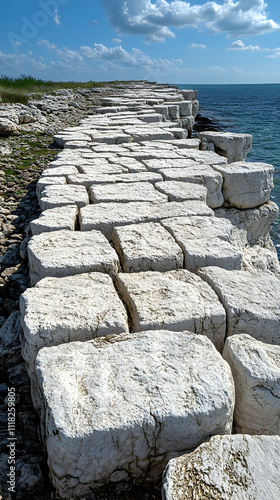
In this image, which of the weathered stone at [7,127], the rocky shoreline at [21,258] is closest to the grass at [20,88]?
the rocky shoreline at [21,258]

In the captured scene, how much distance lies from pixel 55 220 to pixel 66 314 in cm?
111

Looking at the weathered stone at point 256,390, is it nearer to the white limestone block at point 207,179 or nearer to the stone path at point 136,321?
the stone path at point 136,321

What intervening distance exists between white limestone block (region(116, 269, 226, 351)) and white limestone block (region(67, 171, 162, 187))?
1614 millimetres

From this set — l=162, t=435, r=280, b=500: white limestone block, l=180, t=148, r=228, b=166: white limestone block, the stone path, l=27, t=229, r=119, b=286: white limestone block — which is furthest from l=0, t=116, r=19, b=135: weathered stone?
l=162, t=435, r=280, b=500: white limestone block

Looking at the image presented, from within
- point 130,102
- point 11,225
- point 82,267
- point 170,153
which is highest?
point 130,102

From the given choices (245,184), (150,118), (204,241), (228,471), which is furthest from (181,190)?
(150,118)

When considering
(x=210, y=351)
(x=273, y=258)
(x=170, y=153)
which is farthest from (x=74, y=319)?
(x=170, y=153)

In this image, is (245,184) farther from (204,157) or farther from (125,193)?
(125,193)

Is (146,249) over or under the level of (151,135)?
under

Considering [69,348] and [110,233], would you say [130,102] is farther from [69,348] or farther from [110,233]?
[69,348]

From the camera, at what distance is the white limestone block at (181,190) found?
10.8ft

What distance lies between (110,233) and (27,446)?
1.51 metres

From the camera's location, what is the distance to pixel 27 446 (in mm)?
1651

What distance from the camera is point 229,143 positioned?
5.48 m
